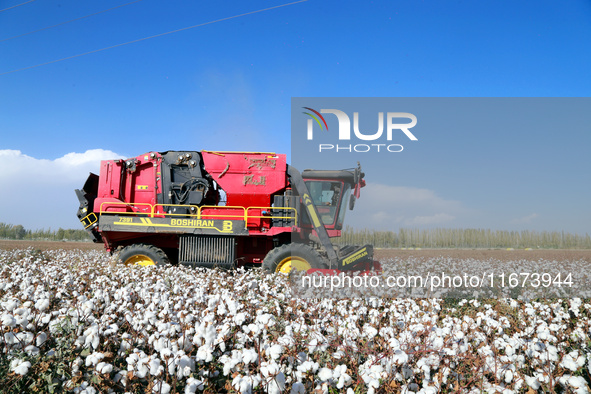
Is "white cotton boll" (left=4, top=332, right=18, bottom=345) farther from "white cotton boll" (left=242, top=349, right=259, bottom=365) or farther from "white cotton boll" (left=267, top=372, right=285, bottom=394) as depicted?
"white cotton boll" (left=267, top=372, right=285, bottom=394)

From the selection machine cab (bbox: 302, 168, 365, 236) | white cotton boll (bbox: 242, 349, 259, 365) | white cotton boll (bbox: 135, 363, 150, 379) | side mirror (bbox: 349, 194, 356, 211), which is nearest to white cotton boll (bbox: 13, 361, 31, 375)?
white cotton boll (bbox: 135, 363, 150, 379)

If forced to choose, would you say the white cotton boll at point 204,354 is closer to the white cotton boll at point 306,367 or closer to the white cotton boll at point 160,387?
the white cotton boll at point 160,387

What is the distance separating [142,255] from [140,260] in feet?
0.45

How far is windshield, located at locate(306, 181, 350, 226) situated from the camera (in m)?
9.60

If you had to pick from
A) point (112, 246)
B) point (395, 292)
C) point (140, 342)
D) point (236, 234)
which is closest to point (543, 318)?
point (395, 292)

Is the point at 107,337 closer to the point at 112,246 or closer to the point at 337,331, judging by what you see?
the point at 337,331

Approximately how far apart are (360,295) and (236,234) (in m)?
4.15

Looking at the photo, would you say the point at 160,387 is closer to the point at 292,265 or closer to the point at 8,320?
the point at 8,320

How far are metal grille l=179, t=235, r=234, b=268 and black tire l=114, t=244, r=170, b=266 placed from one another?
522 mm

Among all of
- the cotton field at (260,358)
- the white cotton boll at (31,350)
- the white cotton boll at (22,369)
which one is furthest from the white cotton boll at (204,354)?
the white cotton boll at (31,350)

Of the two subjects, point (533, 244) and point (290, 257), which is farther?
point (533, 244)

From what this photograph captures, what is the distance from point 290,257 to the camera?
859 centimetres

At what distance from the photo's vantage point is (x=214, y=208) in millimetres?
10117

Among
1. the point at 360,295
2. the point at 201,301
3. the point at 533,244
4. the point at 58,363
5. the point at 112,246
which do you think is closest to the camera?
the point at 58,363
